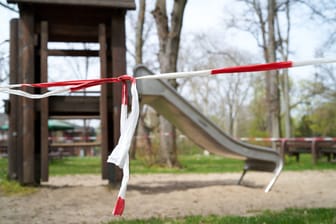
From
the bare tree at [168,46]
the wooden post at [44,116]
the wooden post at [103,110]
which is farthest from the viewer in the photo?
the bare tree at [168,46]

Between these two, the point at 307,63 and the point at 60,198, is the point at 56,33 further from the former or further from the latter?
the point at 307,63

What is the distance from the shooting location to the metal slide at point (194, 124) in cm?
822

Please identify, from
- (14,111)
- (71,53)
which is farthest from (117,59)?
(14,111)

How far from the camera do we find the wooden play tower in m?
8.57

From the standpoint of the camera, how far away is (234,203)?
6.85 m

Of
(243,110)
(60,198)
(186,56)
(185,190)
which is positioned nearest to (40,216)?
(60,198)

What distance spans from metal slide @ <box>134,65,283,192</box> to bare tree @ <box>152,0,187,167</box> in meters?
5.73

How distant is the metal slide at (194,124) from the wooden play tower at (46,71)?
86 centimetres

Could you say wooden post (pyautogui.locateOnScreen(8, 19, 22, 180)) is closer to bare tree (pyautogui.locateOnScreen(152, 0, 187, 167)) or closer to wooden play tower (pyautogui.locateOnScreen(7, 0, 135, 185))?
wooden play tower (pyautogui.locateOnScreen(7, 0, 135, 185))

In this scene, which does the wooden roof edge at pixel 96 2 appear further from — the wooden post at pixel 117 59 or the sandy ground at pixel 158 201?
the sandy ground at pixel 158 201

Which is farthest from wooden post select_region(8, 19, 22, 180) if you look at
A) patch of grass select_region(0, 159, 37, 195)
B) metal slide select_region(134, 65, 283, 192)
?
metal slide select_region(134, 65, 283, 192)

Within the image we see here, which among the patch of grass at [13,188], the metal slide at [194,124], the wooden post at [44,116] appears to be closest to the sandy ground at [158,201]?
the patch of grass at [13,188]

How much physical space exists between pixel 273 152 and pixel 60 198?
4.46 metres

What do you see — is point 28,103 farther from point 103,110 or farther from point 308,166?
point 308,166
